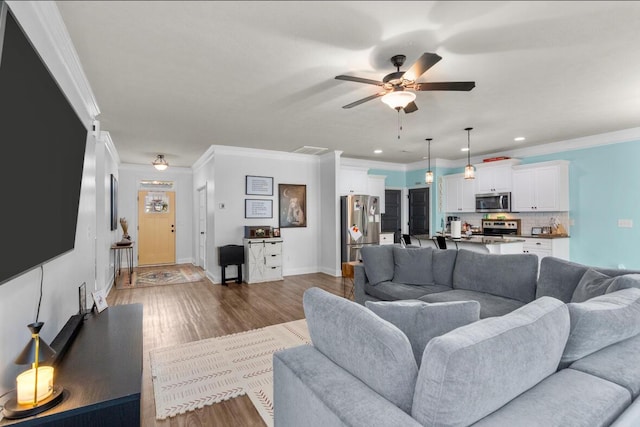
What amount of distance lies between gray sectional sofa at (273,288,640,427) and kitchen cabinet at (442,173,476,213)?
6089 mm

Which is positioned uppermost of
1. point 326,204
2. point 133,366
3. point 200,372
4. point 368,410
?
point 326,204

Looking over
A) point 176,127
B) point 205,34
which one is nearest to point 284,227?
point 176,127

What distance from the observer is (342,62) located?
2.80 meters

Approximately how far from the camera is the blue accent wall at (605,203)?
17.1ft

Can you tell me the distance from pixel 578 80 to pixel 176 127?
192 inches

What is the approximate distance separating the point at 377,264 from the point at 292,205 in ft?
11.3

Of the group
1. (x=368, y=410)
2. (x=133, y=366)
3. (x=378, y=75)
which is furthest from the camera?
(x=378, y=75)

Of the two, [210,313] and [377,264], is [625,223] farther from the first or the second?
[210,313]

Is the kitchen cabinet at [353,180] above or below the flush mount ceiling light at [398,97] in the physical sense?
below

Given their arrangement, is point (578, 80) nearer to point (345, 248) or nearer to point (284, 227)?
point (345, 248)

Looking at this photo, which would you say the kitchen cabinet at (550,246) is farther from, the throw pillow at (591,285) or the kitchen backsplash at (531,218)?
the throw pillow at (591,285)

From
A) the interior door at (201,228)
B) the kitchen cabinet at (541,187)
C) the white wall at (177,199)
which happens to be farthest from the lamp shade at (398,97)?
the white wall at (177,199)

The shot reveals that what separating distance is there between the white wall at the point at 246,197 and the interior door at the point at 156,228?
1.58m

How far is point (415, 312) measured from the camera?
4.62 feet
